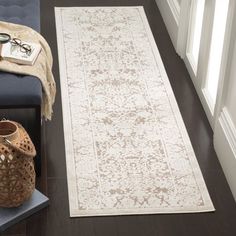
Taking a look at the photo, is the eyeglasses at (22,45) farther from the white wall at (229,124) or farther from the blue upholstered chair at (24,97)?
the white wall at (229,124)

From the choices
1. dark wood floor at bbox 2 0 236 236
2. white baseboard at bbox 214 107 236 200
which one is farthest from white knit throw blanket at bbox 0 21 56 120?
white baseboard at bbox 214 107 236 200

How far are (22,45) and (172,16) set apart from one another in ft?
5.16

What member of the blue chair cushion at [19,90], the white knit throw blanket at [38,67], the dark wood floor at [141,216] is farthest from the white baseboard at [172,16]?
the blue chair cushion at [19,90]

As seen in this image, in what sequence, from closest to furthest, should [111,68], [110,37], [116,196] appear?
[116,196], [111,68], [110,37]

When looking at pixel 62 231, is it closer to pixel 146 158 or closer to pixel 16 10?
pixel 146 158

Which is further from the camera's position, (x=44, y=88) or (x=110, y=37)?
(x=110, y=37)

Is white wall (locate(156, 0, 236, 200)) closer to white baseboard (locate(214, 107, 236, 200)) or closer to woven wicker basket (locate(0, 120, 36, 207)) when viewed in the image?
white baseboard (locate(214, 107, 236, 200))

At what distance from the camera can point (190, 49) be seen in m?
4.00

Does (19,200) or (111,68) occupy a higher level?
(19,200)

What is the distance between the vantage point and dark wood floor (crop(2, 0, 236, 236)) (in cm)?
270

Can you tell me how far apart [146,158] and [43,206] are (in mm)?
628

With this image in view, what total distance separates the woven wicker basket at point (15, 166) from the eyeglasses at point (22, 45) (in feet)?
1.63

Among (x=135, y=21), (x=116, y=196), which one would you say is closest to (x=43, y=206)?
(x=116, y=196)

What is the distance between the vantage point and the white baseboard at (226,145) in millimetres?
2951
